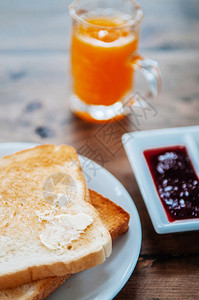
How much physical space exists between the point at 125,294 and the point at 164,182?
52cm

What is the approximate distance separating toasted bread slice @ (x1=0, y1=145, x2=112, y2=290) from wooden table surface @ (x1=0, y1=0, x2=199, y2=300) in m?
0.24

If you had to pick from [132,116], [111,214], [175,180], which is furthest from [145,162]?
[132,116]

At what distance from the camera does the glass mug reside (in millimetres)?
1968

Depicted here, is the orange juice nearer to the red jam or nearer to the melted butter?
the red jam

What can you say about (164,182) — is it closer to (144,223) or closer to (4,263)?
(144,223)

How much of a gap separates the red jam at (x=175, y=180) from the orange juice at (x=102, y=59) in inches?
17.6

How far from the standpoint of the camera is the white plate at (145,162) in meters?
1.54

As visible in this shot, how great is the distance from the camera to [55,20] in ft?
9.53

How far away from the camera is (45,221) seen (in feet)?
4.81

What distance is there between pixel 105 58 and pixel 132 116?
0.43 m

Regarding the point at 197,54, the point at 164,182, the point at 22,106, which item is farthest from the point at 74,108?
the point at 197,54

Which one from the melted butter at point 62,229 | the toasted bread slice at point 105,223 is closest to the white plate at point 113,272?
the toasted bread slice at point 105,223

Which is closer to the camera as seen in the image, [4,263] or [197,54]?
[4,263]

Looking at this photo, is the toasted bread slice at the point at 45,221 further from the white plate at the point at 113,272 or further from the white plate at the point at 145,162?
the white plate at the point at 145,162
